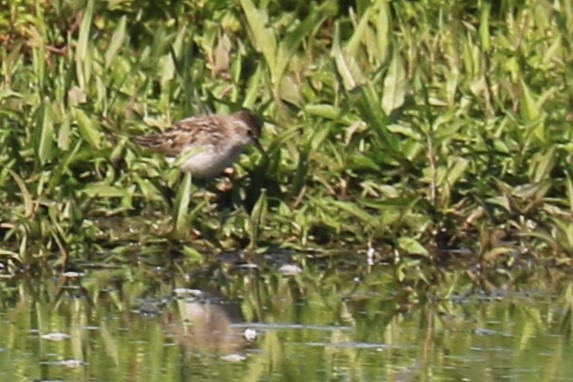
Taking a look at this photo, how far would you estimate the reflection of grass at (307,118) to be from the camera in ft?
28.0

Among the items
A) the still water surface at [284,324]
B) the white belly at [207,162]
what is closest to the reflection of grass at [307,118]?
the white belly at [207,162]

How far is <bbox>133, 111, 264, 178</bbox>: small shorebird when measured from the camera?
8969 millimetres

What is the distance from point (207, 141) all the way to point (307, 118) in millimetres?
562

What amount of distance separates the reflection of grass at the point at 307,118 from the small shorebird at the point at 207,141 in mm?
129

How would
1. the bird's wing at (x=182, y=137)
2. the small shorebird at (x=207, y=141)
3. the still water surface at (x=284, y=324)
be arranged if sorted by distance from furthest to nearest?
1. the bird's wing at (x=182, y=137)
2. the small shorebird at (x=207, y=141)
3. the still water surface at (x=284, y=324)

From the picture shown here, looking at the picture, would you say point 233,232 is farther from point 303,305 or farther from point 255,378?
point 255,378

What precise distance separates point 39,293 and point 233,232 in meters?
1.20

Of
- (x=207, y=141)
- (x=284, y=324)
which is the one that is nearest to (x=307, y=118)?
(x=207, y=141)

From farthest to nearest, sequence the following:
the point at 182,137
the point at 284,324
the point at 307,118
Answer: the point at 307,118
the point at 182,137
the point at 284,324

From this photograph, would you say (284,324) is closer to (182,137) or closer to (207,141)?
(207,141)

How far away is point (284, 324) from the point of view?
713 cm

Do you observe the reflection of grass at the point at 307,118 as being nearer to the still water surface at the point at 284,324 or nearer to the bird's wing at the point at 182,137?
the bird's wing at the point at 182,137

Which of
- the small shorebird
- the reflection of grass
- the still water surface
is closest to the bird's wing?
the small shorebird

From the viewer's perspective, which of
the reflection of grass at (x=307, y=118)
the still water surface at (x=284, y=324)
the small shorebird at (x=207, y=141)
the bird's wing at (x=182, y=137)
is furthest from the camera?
the bird's wing at (x=182, y=137)
